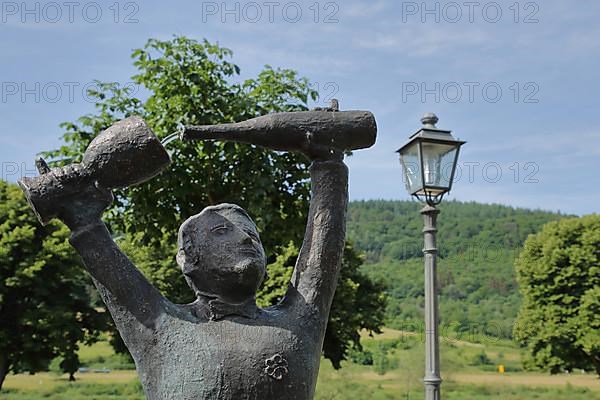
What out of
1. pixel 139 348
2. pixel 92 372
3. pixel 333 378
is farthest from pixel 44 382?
pixel 139 348

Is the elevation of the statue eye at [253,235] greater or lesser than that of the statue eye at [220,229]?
lesser

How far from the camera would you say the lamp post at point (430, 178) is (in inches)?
263

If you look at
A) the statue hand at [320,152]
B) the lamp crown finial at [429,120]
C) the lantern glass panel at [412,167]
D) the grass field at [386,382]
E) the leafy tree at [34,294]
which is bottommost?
the grass field at [386,382]

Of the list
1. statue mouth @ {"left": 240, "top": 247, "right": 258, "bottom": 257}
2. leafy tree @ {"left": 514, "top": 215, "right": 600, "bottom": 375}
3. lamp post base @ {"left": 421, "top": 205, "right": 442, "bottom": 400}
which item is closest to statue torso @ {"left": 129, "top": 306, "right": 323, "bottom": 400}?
statue mouth @ {"left": 240, "top": 247, "right": 258, "bottom": 257}

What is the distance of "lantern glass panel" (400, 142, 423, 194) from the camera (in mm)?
7285

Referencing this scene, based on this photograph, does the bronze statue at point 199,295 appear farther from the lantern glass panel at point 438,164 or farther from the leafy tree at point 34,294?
the leafy tree at point 34,294

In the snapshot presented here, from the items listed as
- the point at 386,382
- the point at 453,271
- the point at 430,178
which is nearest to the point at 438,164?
the point at 430,178

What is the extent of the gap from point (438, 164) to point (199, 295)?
15.7 ft

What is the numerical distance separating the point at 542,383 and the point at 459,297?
1169 cm

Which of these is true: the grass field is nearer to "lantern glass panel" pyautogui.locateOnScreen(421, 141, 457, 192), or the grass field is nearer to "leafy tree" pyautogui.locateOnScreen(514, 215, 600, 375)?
"leafy tree" pyautogui.locateOnScreen(514, 215, 600, 375)

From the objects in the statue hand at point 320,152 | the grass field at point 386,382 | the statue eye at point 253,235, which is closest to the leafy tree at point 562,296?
the grass field at point 386,382

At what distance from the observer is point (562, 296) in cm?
2902

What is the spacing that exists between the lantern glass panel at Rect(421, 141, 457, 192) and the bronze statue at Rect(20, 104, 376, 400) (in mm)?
4271

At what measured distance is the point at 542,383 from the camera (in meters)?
33.7
